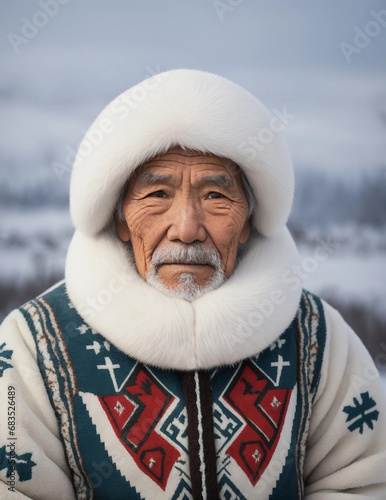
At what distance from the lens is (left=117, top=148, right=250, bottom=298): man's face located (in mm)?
1544

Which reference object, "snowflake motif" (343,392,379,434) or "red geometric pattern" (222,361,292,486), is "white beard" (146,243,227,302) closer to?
"red geometric pattern" (222,361,292,486)

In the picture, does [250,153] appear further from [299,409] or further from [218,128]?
[299,409]

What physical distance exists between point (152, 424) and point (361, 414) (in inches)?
23.9

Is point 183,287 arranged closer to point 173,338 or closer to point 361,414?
point 173,338

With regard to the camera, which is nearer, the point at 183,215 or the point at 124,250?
the point at 183,215

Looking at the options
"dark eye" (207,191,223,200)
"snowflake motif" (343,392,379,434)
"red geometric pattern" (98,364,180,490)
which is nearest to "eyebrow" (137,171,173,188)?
"dark eye" (207,191,223,200)

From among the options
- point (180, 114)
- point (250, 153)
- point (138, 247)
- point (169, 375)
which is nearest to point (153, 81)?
point (180, 114)

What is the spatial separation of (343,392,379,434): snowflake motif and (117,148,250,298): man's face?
20.6 inches

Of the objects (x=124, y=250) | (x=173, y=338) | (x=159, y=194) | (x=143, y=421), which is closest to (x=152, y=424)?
(x=143, y=421)

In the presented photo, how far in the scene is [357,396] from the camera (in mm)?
1700

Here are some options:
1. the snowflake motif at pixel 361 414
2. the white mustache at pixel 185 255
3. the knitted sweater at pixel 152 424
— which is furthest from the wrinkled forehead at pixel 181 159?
the snowflake motif at pixel 361 414

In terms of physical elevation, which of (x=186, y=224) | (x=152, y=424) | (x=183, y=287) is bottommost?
(x=152, y=424)

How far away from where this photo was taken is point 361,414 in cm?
169

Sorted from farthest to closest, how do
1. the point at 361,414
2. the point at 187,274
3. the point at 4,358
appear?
the point at 361,414, the point at 187,274, the point at 4,358
